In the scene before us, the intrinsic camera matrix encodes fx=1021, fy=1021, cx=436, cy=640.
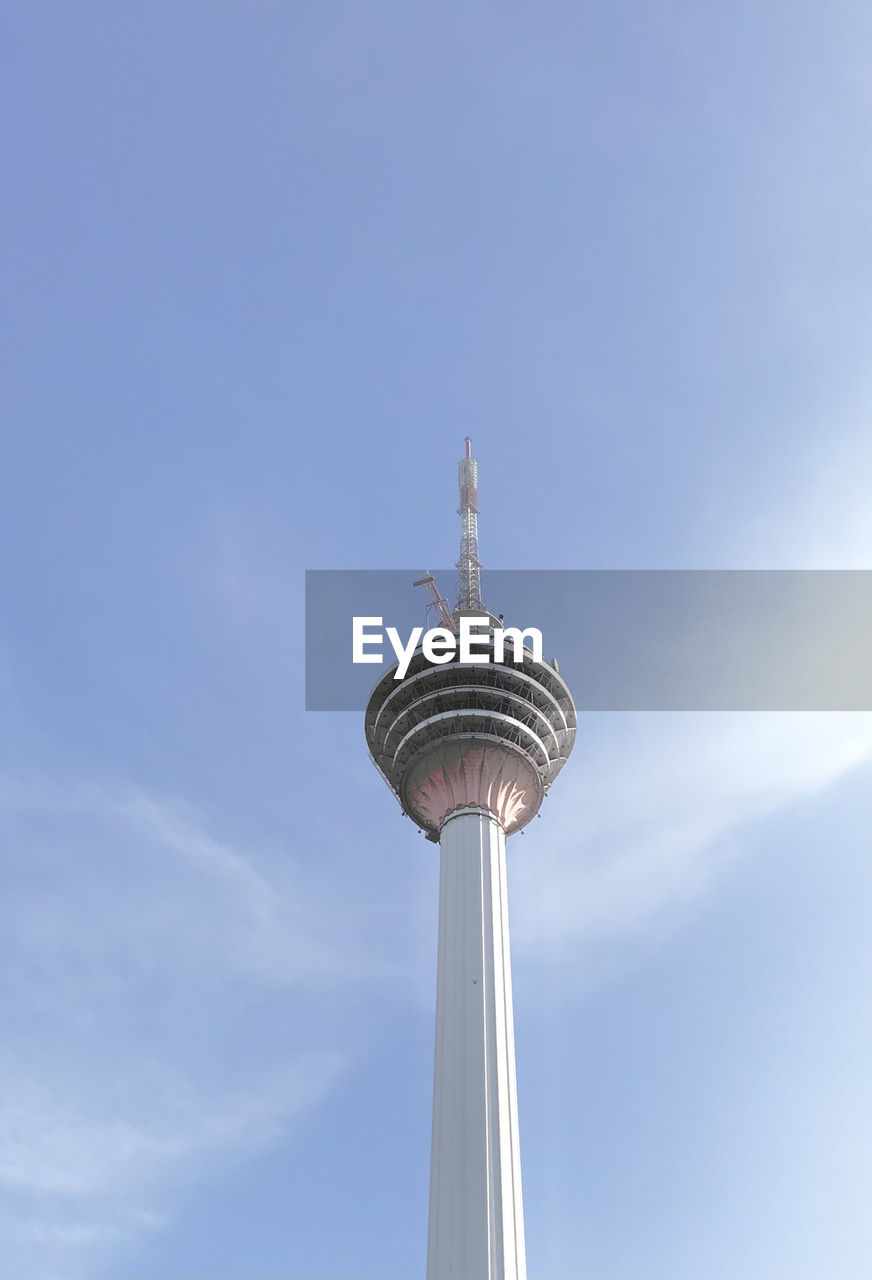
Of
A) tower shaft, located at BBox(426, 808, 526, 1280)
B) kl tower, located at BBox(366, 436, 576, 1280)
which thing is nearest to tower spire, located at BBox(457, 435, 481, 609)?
kl tower, located at BBox(366, 436, 576, 1280)

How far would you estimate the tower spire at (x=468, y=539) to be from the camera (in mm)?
74875

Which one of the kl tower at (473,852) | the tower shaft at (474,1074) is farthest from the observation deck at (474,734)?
the tower shaft at (474,1074)

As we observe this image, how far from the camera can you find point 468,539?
7844cm

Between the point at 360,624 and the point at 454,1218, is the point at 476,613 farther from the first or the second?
the point at 454,1218

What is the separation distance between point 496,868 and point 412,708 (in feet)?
39.9

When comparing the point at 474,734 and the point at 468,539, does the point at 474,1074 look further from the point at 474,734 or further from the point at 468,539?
the point at 468,539

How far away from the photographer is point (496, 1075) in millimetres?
50469

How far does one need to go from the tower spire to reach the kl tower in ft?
0.36

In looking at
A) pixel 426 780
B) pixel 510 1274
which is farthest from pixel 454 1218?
pixel 426 780

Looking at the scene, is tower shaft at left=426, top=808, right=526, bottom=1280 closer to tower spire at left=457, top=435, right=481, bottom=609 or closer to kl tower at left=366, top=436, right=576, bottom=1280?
kl tower at left=366, top=436, right=576, bottom=1280

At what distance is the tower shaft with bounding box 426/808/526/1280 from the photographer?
45562 millimetres

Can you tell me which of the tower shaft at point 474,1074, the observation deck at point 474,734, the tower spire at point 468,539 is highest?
the tower spire at point 468,539

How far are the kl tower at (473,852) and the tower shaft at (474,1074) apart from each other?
0.20 feet

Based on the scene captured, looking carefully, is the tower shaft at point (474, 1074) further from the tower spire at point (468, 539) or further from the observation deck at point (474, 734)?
the tower spire at point (468, 539)
